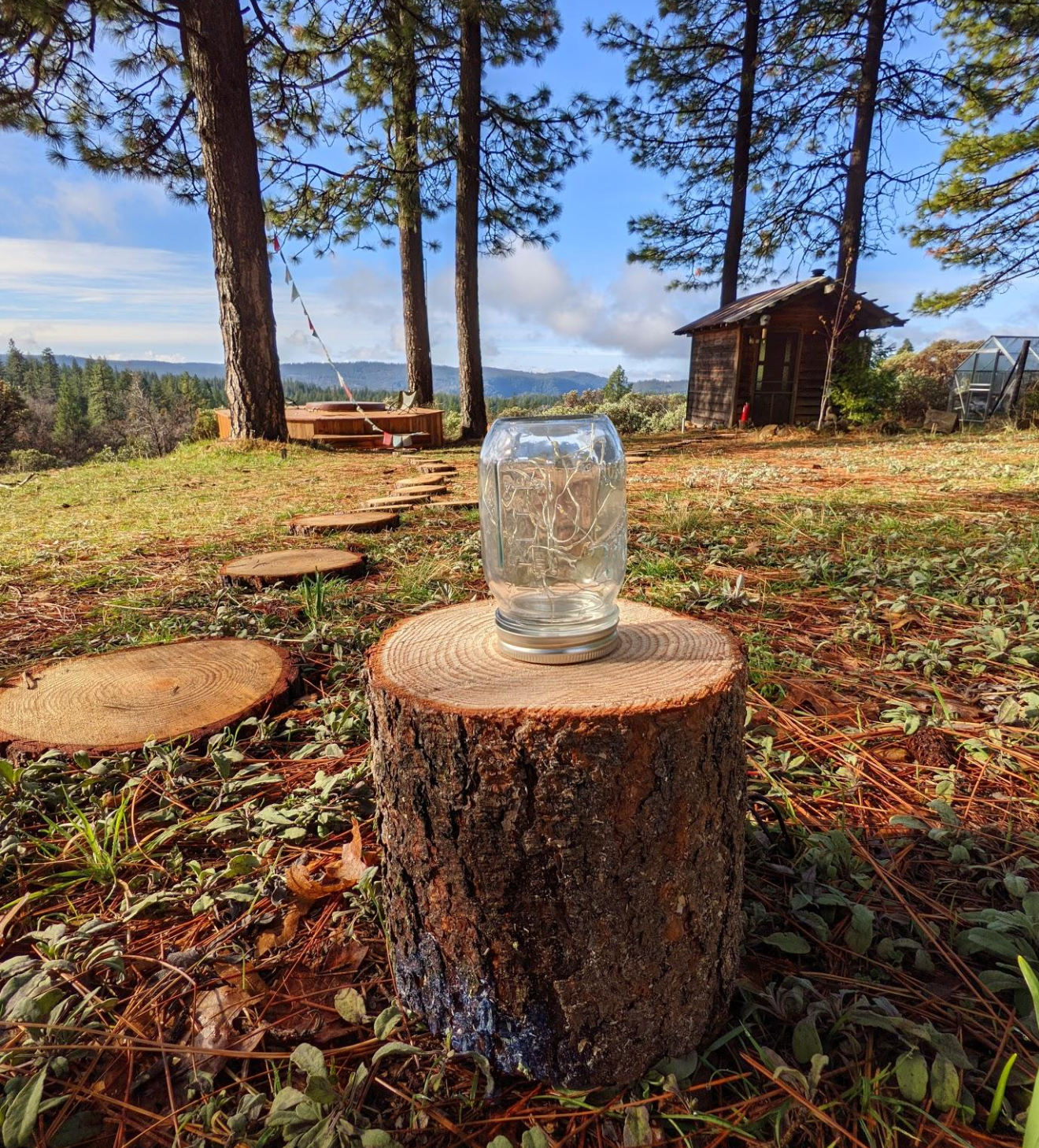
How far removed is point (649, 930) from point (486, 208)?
41.0 feet

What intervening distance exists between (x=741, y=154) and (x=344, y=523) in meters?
15.0

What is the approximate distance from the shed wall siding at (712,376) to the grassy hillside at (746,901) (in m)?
13.1

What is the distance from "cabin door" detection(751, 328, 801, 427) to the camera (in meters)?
14.9

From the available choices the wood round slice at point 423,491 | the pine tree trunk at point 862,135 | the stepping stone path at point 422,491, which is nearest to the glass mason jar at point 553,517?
the stepping stone path at point 422,491

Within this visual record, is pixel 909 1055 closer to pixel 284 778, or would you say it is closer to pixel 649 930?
pixel 649 930

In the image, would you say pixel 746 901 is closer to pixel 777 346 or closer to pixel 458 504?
pixel 458 504

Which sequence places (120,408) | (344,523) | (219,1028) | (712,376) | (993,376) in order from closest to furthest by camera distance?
(219,1028) → (344,523) → (712,376) → (993,376) → (120,408)

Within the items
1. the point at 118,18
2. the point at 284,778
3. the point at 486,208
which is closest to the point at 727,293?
the point at 486,208

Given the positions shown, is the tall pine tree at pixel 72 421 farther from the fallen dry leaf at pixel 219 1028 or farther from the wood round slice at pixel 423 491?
the fallen dry leaf at pixel 219 1028

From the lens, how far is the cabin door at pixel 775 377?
14.9 meters

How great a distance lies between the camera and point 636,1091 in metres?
1.02

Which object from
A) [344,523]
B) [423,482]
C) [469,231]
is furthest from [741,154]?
[344,523]

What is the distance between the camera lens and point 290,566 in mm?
3227

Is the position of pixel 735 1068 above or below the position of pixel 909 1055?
below
